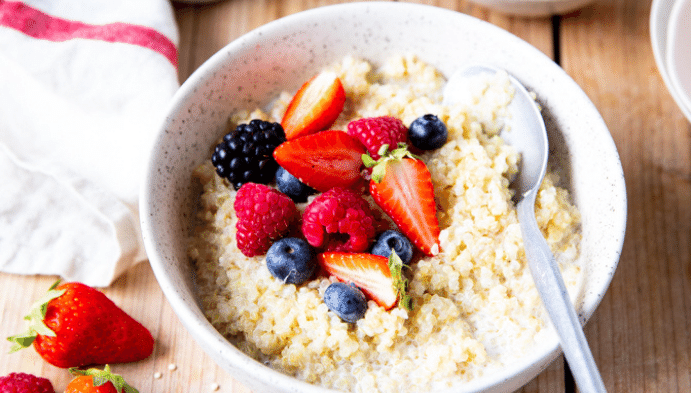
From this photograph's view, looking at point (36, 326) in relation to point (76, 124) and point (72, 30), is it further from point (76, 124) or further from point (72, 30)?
point (72, 30)

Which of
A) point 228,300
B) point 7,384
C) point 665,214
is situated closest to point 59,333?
point 7,384

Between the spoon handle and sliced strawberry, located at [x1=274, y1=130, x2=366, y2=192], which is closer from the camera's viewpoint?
the spoon handle

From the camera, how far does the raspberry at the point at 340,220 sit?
1.18 meters

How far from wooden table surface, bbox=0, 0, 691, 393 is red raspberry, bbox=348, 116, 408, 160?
596 mm

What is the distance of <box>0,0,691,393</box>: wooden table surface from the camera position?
1356 mm

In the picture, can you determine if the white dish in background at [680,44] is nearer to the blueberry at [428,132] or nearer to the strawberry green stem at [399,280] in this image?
the blueberry at [428,132]

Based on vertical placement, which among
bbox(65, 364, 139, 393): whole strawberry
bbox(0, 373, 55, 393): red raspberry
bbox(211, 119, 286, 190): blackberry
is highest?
bbox(211, 119, 286, 190): blackberry

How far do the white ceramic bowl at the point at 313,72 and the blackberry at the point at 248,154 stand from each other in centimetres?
12

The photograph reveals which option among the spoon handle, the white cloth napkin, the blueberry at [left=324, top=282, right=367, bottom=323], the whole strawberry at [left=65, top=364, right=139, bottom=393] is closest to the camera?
the spoon handle

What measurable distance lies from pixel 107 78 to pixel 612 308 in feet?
4.44

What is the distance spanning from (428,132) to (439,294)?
0.34 meters

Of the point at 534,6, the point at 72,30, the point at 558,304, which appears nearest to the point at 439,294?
the point at 558,304

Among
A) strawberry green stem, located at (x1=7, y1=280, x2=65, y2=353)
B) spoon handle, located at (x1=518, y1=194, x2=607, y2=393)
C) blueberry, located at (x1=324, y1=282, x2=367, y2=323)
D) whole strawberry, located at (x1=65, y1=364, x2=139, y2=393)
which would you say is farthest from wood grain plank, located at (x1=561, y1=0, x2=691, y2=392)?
strawberry green stem, located at (x1=7, y1=280, x2=65, y2=353)

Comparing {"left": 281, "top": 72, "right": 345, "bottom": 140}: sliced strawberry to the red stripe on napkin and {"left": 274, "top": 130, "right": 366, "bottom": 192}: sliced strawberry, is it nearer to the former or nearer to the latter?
{"left": 274, "top": 130, "right": 366, "bottom": 192}: sliced strawberry
